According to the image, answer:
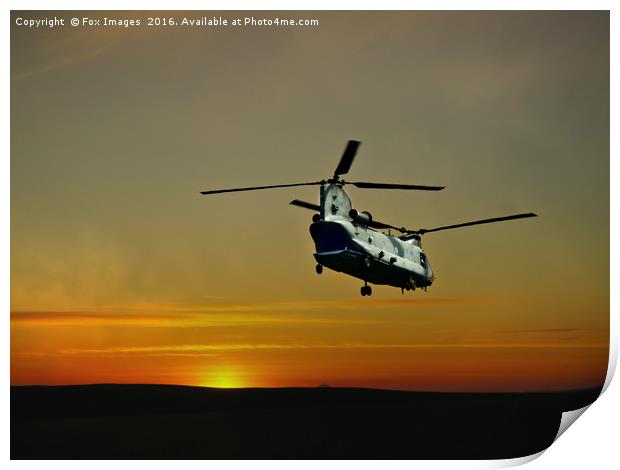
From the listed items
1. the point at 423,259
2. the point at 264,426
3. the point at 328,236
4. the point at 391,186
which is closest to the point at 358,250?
the point at 328,236

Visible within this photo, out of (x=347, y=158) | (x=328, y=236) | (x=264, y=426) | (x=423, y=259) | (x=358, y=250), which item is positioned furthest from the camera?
(x=423, y=259)

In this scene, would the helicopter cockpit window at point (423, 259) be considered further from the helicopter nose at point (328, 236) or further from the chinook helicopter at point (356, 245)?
the helicopter nose at point (328, 236)

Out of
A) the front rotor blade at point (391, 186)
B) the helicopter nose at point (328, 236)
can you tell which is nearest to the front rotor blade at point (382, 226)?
the helicopter nose at point (328, 236)

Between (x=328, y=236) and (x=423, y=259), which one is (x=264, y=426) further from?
(x=423, y=259)

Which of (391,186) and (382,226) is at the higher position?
(391,186)

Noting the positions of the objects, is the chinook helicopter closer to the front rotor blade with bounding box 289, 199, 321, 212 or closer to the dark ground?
the front rotor blade with bounding box 289, 199, 321, 212
